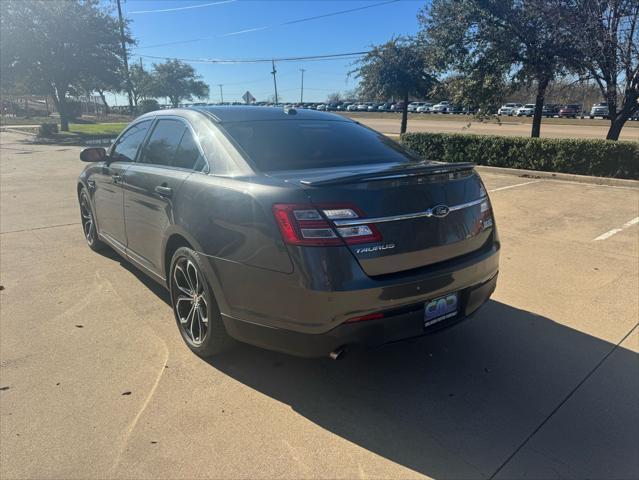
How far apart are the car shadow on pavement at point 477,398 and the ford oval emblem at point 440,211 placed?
0.72 meters

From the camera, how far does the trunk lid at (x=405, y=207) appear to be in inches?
98.6

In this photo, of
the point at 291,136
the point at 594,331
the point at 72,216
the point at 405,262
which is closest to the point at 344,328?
the point at 405,262

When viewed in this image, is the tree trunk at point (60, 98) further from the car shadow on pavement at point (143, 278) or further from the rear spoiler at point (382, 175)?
the rear spoiler at point (382, 175)

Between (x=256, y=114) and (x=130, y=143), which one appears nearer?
(x=256, y=114)

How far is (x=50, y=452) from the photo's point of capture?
2.45 meters

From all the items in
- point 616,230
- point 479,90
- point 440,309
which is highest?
point 479,90

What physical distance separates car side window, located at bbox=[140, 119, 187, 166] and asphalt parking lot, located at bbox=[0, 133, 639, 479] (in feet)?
4.17

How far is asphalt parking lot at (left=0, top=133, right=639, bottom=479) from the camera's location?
238 cm

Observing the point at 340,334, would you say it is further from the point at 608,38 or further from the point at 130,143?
the point at 608,38

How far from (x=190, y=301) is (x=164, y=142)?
53.8 inches

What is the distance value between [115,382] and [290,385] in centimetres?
112

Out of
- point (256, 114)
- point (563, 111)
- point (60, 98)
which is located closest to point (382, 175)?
point (256, 114)

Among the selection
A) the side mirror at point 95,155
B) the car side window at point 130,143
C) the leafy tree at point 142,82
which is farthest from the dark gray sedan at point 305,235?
the leafy tree at point 142,82

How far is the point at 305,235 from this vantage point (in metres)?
2.45
